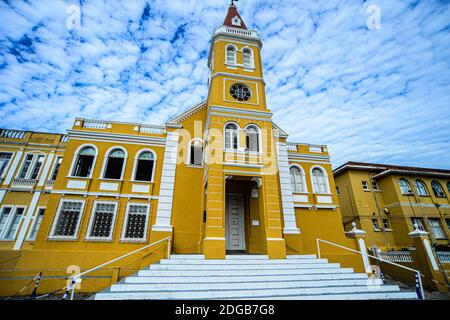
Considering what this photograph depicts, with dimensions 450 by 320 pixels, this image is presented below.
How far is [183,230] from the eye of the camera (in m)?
11.6

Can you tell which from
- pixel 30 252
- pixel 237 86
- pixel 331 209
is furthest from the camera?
pixel 331 209

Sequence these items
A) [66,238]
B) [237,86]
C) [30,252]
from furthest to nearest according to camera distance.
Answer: [237,86] < [66,238] < [30,252]

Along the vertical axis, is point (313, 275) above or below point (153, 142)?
below

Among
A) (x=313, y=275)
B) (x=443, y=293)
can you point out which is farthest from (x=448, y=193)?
(x=313, y=275)

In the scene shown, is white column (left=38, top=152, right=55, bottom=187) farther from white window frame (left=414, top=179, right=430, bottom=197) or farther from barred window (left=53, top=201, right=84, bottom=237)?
white window frame (left=414, top=179, right=430, bottom=197)

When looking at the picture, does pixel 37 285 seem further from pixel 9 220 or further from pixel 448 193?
pixel 448 193

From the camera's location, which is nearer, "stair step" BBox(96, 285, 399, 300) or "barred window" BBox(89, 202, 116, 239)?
"stair step" BBox(96, 285, 399, 300)

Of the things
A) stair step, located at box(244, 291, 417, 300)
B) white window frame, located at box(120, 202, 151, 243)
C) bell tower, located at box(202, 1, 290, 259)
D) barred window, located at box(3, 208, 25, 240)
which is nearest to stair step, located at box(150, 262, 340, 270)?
bell tower, located at box(202, 1, 290, 259)

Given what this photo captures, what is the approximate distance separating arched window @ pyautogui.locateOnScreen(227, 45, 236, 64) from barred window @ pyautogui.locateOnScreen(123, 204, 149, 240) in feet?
35.8

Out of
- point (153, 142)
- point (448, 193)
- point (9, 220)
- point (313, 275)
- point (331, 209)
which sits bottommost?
point (313, 275)

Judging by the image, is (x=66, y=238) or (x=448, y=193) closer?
(x=66, y=238)

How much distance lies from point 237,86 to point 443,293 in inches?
611

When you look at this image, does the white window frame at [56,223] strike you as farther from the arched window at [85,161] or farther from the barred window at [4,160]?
the barred window at [4,160]

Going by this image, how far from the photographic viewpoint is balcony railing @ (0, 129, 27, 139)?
52.9 feet
